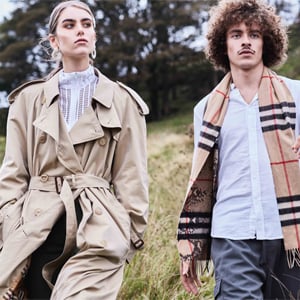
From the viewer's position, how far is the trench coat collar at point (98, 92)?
3629 millimetres

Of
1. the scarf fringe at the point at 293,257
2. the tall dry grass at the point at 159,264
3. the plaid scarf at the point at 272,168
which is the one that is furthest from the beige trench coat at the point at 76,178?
the tall dry grass at the point at 159,264

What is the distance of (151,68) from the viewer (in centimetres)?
3809

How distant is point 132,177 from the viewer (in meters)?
3.64

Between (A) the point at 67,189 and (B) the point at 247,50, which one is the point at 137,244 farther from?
(B) the point at 247,50

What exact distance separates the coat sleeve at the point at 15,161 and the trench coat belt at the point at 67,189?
9 cm

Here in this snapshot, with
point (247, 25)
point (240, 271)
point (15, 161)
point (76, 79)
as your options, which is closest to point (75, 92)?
point (76, 79)

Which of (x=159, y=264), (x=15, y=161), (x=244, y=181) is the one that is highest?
(x=15, y=161)

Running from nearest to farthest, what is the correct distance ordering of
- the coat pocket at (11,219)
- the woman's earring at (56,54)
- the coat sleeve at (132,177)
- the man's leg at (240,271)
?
the man's leg at (240,271) < the coat pocket at (11,219) < the coat sleeve at (132,177) < the woman's earring at (56,54)

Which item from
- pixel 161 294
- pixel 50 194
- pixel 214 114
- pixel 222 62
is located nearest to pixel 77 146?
pixel 50 194

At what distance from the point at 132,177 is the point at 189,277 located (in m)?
0.64

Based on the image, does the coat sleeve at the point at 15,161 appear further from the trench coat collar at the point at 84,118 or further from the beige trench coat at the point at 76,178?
the trench coat collar at the point at 84,118

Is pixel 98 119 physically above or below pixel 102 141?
above

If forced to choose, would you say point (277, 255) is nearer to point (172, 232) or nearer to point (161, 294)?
A: point (161, 294)

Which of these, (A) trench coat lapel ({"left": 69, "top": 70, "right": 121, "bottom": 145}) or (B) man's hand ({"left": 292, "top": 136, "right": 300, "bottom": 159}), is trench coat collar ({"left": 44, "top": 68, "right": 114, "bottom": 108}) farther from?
(B) man's hand ({"left": 292, "top": 136, "right": 300, "bottom": 159})
